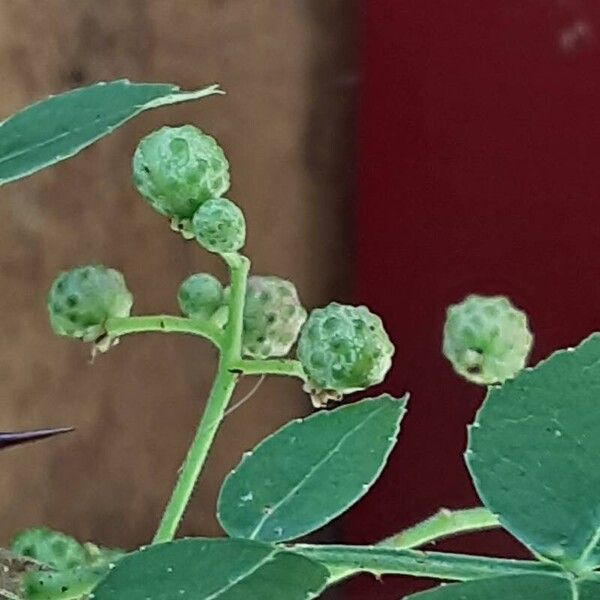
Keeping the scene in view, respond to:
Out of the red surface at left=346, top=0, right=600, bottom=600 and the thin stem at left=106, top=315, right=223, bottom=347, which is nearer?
the thin stem at left=106, top=315, right=223, bottom=347

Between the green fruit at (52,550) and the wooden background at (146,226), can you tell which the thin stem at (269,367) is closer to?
the green fruit at (52,550)

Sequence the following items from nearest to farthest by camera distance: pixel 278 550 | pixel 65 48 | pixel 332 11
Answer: pixel 278 550
pixel 65 48
pixel 332 11

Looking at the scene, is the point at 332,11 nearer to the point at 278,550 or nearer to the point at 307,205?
the point at 307,205

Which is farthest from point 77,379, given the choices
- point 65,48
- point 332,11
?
point 332,11

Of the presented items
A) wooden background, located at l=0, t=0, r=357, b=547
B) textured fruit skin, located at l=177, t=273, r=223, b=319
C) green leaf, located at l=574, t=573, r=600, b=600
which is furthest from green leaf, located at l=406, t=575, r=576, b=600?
wooden background, located at l=0, t=0, r=357, b=547

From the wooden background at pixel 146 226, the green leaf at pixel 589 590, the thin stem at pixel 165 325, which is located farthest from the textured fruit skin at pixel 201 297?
the wooden background at pixel 146 226

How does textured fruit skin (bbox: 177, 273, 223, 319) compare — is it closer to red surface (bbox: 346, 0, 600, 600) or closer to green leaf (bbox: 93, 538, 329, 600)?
green leaf (bbox: 93, 538, 329, 600)
